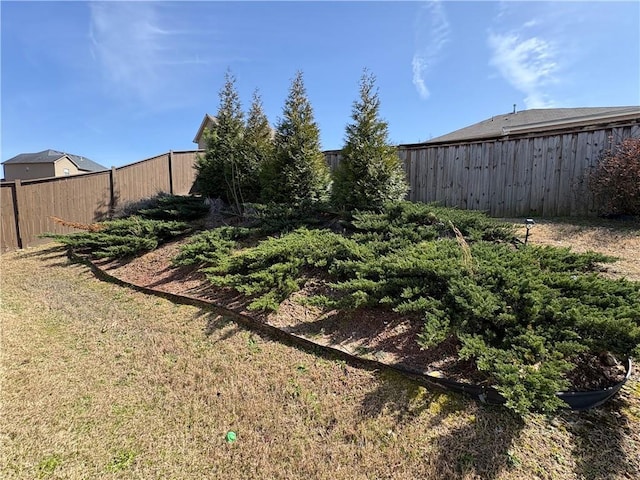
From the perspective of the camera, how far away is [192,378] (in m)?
2.76

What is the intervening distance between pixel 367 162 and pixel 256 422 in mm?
4119

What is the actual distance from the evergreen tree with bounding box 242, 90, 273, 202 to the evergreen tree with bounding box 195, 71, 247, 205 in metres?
0.13

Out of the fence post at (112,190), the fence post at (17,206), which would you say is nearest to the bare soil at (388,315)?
the fence post at (17,206)

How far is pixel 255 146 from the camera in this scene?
7039 mm

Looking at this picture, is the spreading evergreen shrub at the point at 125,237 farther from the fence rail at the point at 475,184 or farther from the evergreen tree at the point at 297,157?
the evergreen tree at the point at 297,157

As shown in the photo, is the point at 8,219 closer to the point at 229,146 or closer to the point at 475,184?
the point at 229,146

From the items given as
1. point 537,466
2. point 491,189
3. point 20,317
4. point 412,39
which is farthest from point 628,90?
point 20,317

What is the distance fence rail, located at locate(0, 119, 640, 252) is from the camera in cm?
623

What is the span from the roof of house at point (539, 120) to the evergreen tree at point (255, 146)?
4.38 m

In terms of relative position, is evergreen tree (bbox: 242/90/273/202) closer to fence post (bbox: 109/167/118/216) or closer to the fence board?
fence post (bbox: 109/167/118/216)

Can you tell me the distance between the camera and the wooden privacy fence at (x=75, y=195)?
21.6 ft

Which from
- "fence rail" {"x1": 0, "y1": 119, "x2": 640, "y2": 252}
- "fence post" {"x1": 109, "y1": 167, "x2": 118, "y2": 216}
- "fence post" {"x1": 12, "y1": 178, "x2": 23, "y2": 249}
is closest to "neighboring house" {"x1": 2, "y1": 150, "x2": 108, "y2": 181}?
"fence post" {"x1": 109, "y1": 167, "x2": 118, "y2": 216}

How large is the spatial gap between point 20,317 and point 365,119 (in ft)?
18.2

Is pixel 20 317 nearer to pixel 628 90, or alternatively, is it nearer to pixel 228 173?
pixel 228 173
